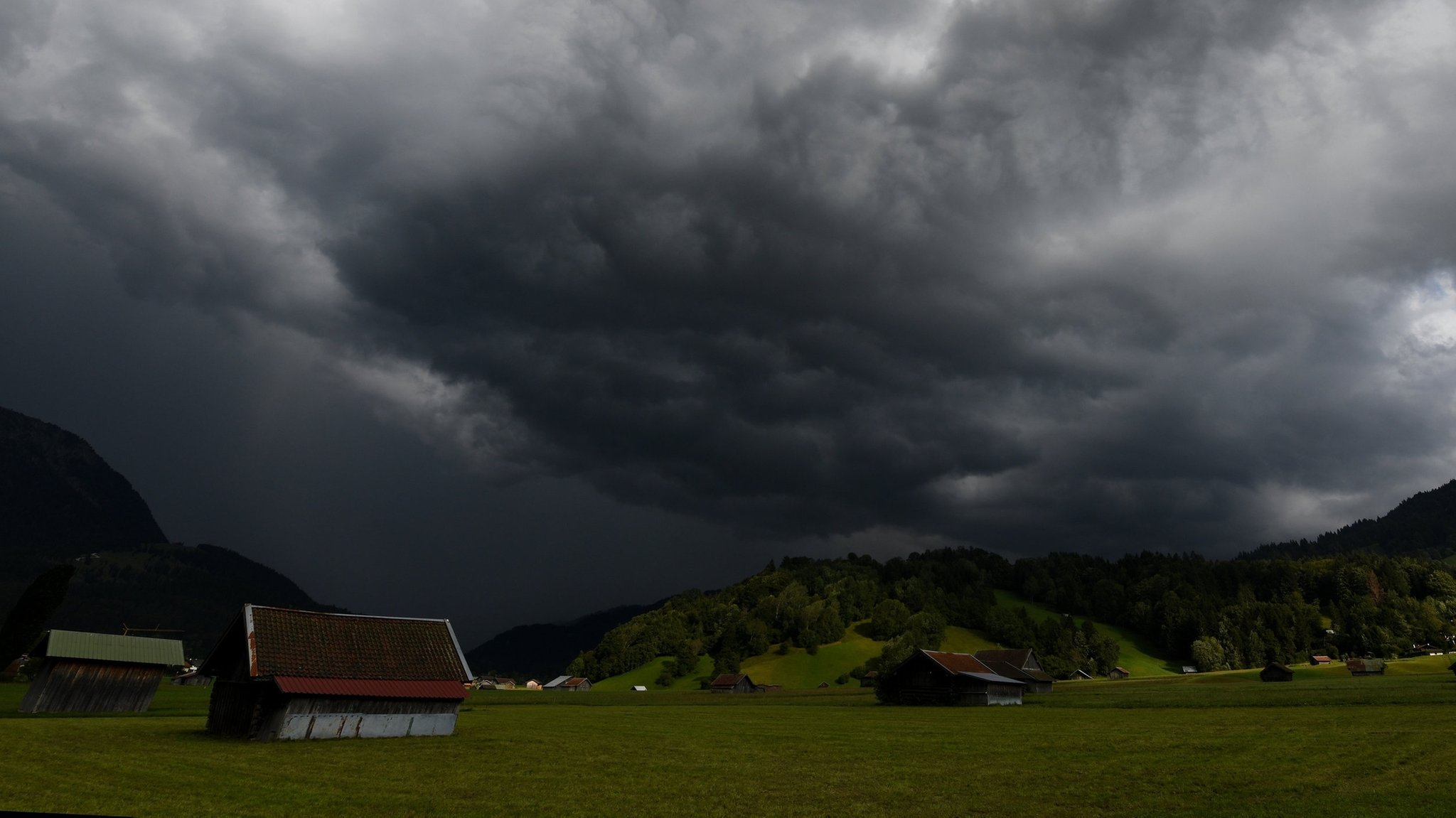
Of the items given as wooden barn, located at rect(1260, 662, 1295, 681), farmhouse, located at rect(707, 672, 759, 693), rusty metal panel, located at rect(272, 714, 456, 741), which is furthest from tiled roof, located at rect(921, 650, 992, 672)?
farmhouse, located at rect(707, 672, 759, 693)

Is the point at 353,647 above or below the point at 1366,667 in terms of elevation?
below

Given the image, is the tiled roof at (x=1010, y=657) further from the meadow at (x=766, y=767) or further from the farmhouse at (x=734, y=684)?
the farmhouse at (x=734, y=684)

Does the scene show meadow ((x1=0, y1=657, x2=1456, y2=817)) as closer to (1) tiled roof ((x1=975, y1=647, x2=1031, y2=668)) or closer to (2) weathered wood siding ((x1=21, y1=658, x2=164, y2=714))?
(2) weathered wood siding ((x1=21, y1=658, x2=164, y2=714))

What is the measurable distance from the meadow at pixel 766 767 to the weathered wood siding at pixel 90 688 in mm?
4420

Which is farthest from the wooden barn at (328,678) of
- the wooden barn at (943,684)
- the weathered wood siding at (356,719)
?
the wooden barn at (943,684)

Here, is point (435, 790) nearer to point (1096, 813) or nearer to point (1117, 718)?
point (1096, 813)

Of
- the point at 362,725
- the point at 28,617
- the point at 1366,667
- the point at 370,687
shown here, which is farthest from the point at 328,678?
the point at 1366,667

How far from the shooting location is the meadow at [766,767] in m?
23.9

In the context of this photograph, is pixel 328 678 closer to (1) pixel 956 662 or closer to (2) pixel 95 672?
(2) pixel 95 672

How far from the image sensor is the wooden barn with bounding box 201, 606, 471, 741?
1697 inches

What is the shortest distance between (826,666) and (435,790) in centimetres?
17660

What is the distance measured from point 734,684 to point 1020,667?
2800 inches

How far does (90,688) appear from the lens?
59969 mm

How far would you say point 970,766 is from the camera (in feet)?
111
